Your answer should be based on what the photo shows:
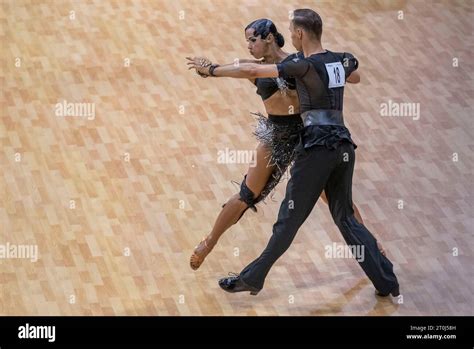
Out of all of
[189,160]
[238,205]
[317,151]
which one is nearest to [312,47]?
[317,151]

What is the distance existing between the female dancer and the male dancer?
17 cm

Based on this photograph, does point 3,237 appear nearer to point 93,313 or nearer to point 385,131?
point 93,313

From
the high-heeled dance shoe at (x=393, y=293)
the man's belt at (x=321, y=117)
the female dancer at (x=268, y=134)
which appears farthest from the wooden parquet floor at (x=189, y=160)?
the man's belt at (x=321, y=117)

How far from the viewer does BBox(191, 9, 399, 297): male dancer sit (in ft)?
20.9

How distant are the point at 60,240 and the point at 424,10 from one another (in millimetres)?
4097

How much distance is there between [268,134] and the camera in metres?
6.79

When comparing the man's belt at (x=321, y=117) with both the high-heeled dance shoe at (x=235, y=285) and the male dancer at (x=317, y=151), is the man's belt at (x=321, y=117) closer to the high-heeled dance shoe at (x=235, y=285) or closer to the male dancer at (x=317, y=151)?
the male dancer at (x=317, y=151)

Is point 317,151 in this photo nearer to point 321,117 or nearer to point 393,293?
point 321,117

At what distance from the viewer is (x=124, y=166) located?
8.09 meters

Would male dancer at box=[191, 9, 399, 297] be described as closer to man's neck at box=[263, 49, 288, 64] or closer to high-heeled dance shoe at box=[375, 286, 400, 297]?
high-heeled dance shoe at box=[375, 286, 400, 297]

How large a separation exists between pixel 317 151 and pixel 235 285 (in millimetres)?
860

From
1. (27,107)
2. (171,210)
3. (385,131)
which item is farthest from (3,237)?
(385,131)

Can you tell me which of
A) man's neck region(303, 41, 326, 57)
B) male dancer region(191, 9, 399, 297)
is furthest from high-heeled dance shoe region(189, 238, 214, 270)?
man's neck region(303, 41, 326, 57)

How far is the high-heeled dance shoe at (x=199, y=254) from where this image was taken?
22.8 feet
